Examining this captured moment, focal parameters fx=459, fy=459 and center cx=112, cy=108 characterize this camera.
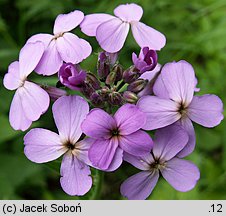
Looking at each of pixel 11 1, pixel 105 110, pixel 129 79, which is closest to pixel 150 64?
pixel 129 79

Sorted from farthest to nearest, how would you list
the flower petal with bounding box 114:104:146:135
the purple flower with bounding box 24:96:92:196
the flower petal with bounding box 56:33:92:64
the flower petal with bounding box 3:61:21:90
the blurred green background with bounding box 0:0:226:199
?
the blurred green background with bounding box 0:0:226:199 → the flower petal with bounding box 3:61:21:90 → the flower petal with bounding box 56:33:92:64 → the purple flower with bounding box 24:96:92:196 → the flower petal with bounding box 114:104:146:135

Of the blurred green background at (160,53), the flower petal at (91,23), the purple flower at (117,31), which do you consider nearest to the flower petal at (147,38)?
the purple flower at (117,31)

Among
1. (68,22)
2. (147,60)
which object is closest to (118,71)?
(147,60)

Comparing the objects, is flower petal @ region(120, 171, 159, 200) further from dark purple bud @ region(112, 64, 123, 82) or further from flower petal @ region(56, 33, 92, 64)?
flower petal @ region(56, 33, 92, 64)

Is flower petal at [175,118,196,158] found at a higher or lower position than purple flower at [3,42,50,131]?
lower

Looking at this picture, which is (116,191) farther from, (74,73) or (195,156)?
(74,73)

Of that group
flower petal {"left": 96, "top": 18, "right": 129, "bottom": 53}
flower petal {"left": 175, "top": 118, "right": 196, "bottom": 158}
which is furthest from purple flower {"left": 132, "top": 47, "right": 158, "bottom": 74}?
flower petal {"left": 175, "top": 118, "right": 196, "bottom": 158}

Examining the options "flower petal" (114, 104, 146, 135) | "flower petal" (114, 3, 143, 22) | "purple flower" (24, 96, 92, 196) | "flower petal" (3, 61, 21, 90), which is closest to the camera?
"flower petal" (114, 104, 146, 135)
